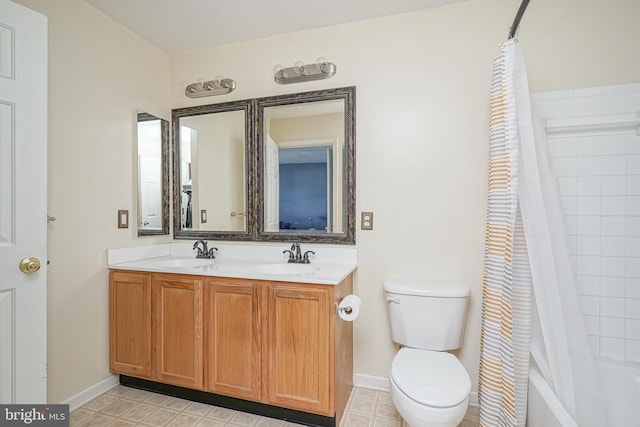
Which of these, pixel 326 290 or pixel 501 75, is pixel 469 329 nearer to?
pixel 326 290

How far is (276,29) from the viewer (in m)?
2.22

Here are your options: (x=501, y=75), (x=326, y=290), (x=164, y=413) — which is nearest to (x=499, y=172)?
(x=501, y=75)

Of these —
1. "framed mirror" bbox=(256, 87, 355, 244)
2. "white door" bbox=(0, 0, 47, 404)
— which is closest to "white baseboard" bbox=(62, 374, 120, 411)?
"white door" bbox=(0, 0, 47, 404)

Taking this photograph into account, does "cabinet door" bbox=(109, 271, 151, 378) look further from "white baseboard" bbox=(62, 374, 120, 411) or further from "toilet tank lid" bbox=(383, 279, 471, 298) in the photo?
"toilet tank lid" bbox=(383, 279, 471, 298)

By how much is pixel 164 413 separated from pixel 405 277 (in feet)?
5.55

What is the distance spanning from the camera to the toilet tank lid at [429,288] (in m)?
1.73

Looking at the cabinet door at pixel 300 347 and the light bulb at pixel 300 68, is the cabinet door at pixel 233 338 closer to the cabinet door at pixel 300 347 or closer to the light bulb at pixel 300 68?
the cabinet door at pixel 300 347

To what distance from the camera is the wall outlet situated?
2.09 m

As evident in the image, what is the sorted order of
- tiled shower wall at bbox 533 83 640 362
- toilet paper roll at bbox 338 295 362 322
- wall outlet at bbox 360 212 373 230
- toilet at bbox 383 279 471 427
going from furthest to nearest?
wall outlet at bbox 360 212 373 230, toilet paper roll at bbox 338 295 362 322, tiled shower wall at bbox 533 83 640 362, toilet at bbox 383 279 471 427

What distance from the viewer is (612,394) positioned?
4.74ft

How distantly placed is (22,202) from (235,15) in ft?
5.38

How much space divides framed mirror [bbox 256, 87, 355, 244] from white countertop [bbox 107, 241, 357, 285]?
0.35ft

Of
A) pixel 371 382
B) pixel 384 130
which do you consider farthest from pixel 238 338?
pixel 384 130

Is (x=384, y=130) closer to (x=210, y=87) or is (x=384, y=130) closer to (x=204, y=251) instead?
(x=210, y=87)
